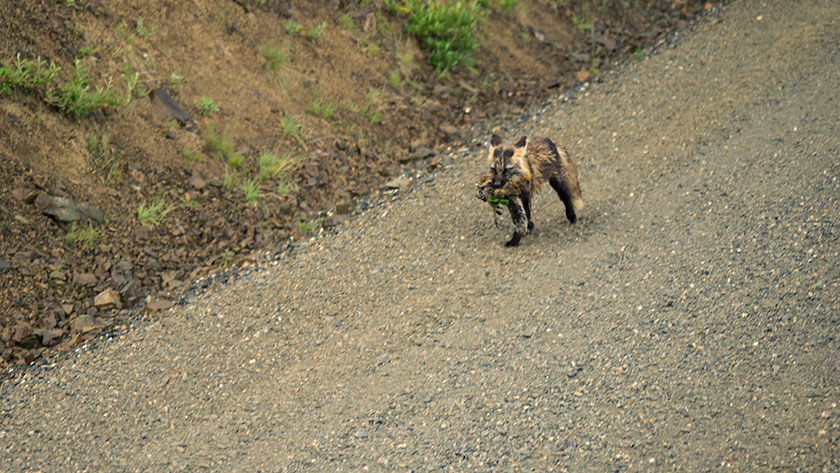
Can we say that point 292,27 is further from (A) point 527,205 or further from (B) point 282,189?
(A) point 527,205

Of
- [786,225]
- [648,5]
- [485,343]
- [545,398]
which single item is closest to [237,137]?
[485,343]

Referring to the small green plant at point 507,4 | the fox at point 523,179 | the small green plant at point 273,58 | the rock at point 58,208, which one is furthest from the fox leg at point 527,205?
the small green plant at point 507,4

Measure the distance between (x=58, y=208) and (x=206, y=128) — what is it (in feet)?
6.15

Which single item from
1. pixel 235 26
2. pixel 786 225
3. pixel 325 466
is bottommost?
pixel 786 225

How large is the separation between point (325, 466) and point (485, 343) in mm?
1665

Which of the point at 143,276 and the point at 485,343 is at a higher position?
the point at 143,276

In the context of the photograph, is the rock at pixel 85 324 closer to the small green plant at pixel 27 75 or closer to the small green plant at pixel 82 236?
the small green plant at pixel 82 236

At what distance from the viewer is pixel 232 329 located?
7.16 metres

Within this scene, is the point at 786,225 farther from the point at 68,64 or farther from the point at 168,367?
the point at 68,64

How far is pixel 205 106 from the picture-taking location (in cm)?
913

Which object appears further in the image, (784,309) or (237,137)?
(237,137)

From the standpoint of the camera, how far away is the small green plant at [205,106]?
9125 mm

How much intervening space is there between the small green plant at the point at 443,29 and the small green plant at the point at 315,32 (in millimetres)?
1171

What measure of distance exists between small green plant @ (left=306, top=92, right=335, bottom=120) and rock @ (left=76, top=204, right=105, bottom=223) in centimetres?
282
